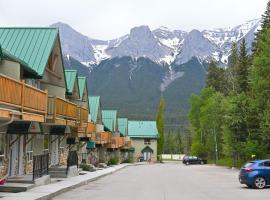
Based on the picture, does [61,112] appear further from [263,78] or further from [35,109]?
[263,78]

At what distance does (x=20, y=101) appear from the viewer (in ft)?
64.8

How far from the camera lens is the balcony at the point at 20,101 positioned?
17609 mm

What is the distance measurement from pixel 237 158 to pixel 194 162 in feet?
72.4

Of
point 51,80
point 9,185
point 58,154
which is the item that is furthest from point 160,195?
point 58,154

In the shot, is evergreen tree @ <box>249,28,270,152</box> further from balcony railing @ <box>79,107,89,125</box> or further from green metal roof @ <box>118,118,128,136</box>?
green metal roof @ <box>118,118,128,136</box>

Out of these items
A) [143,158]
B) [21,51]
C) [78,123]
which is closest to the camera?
[21,51]

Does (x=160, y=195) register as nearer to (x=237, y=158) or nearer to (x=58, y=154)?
(x=58, y=154)

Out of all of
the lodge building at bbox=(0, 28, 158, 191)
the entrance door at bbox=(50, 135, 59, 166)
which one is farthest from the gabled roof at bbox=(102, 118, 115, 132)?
the entrance door at bbox=(50, 135, 59, 166)

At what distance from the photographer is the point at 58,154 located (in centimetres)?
3922

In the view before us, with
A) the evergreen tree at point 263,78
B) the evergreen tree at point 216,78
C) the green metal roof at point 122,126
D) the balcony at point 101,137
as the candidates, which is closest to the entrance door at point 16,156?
the evergreen tree at point 263,78

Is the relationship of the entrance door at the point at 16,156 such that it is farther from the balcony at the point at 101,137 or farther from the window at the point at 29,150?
the balcony at the point at 101,137

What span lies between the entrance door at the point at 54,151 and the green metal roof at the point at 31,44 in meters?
7.75

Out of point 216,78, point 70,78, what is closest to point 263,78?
point 70,78

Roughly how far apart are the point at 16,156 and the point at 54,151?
34.6ft
